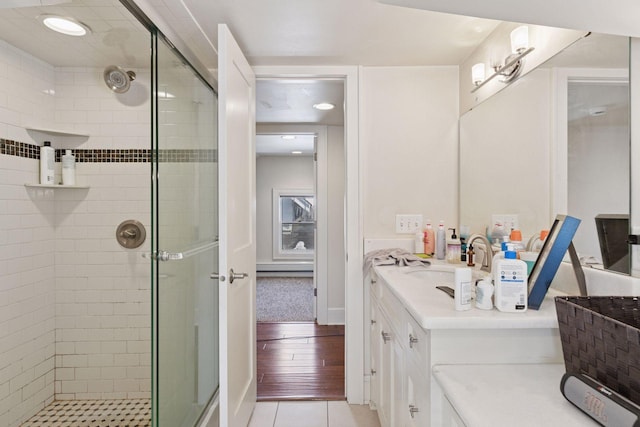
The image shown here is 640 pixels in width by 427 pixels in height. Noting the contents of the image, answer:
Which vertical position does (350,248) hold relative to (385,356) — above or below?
above

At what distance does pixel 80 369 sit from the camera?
243cm

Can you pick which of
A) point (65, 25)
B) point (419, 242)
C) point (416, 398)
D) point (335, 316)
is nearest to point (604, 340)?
point (416, 398)

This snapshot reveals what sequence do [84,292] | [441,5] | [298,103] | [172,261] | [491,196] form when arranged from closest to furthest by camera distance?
[441,5], [172,261], [491,196], [84,292], [298,103]

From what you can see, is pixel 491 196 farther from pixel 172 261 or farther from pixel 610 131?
pixel 172 261

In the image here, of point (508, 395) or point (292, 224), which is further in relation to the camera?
point (292, 224)

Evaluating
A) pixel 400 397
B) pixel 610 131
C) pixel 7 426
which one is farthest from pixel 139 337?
pixel 610 131

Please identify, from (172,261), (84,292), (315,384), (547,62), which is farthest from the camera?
(315,384)

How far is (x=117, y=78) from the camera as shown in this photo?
7.65ft

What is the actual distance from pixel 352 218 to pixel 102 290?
1.69m

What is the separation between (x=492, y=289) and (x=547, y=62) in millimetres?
958

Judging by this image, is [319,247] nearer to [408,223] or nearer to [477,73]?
[408,223]

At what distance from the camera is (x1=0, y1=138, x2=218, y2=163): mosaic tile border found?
171cm

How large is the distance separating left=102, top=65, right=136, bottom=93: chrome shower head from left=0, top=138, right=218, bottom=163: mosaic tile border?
15.6 inches

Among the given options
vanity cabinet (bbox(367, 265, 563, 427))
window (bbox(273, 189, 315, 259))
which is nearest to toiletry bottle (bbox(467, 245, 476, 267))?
vanity cabinet (bbox(367, 265, 563, 427))
